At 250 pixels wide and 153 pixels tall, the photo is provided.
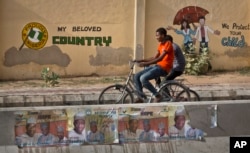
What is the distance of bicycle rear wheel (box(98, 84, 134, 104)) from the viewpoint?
871 cm

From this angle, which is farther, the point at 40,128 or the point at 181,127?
the point at 181,127

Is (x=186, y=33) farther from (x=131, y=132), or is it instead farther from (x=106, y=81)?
(x=131, y=132)

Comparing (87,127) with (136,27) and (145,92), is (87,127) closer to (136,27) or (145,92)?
(145,92)

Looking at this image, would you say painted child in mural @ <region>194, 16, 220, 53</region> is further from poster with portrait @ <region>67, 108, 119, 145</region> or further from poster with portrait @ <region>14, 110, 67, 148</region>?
poster with portrait @ <region>14, 110, 67, 148</region>


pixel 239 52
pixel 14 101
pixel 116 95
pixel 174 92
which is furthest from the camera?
pixel 239 52

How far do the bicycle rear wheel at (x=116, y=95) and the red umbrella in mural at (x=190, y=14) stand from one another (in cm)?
598

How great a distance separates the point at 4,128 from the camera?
20.2 ft

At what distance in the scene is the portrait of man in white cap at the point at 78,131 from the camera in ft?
20.5

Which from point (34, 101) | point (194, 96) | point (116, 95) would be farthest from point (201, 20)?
point (34, 101)

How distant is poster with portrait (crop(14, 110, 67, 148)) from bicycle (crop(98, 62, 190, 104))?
2.49 metres

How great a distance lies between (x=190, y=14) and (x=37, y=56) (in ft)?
14.3

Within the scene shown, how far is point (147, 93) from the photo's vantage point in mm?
8945

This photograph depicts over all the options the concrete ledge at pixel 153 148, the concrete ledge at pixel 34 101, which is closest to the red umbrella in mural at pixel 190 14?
the concrete ledge at pixel 34 101

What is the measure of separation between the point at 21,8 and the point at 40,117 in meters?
8.10
